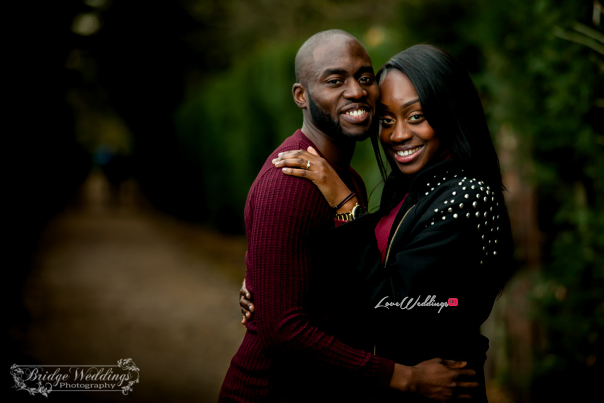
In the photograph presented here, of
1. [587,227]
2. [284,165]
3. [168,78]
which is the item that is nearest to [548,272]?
[587,227]

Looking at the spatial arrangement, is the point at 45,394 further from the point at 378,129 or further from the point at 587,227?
the point at 587,227

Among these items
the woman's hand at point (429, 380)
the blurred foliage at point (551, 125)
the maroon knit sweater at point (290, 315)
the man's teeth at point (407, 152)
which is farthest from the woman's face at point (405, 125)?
the woman's hand at point (429, 380)

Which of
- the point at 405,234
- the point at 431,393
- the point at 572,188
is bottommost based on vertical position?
the point at 431,393

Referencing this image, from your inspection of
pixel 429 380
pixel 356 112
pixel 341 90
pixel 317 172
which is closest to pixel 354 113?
pixel 356 112

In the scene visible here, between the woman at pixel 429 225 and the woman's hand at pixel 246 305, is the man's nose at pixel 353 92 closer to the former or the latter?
the woman at pixel 429 225

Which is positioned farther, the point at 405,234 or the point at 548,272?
the point at 548,272

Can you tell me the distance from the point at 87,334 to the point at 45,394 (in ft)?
6.93

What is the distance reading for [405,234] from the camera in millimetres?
2334

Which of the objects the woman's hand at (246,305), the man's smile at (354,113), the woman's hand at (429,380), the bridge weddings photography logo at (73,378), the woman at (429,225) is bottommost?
the bridge weddings photography logo at (73,378)

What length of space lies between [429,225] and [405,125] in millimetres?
513

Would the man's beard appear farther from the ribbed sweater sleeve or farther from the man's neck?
the ribbed sweater sleeve

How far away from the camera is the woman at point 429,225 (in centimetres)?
217

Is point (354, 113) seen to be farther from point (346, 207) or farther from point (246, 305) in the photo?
point (246, 305)

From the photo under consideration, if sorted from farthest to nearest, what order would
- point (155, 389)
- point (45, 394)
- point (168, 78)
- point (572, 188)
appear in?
point (168, 78)
point (155, 389)
point (45, 394)
point (572, 188)
